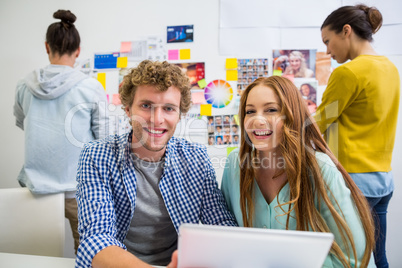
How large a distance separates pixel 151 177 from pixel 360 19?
110 centimetres

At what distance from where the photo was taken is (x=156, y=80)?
39.6 inches

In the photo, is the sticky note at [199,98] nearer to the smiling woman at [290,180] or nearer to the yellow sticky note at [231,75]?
the yellow sticky note at [231,75]

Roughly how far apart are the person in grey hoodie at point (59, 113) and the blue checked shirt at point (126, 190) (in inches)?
17.5

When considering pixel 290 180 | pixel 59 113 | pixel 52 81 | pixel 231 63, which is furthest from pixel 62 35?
pixel 290 180

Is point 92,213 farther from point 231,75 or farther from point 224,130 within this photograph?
point 231,75

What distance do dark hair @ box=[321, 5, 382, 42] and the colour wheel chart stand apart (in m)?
0.87

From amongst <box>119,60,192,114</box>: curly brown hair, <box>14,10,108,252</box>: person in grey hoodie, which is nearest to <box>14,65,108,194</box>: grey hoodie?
<box>14,10,108,252</box>: person in grey hoodie

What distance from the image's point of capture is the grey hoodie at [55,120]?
4.51ft

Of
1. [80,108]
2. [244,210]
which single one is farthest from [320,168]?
[80,108]

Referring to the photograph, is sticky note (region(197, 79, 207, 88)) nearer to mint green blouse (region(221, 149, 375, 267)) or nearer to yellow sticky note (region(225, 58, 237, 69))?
yellow sticky note (region(225, 58, 237, 69))

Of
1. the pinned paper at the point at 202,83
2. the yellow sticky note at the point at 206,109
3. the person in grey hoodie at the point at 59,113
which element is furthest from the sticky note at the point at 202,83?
the person in grey hoodie at the point at 59,113

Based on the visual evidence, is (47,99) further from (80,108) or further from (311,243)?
(311,243)

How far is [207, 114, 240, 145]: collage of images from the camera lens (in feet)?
6.68

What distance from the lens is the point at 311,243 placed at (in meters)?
0.48
